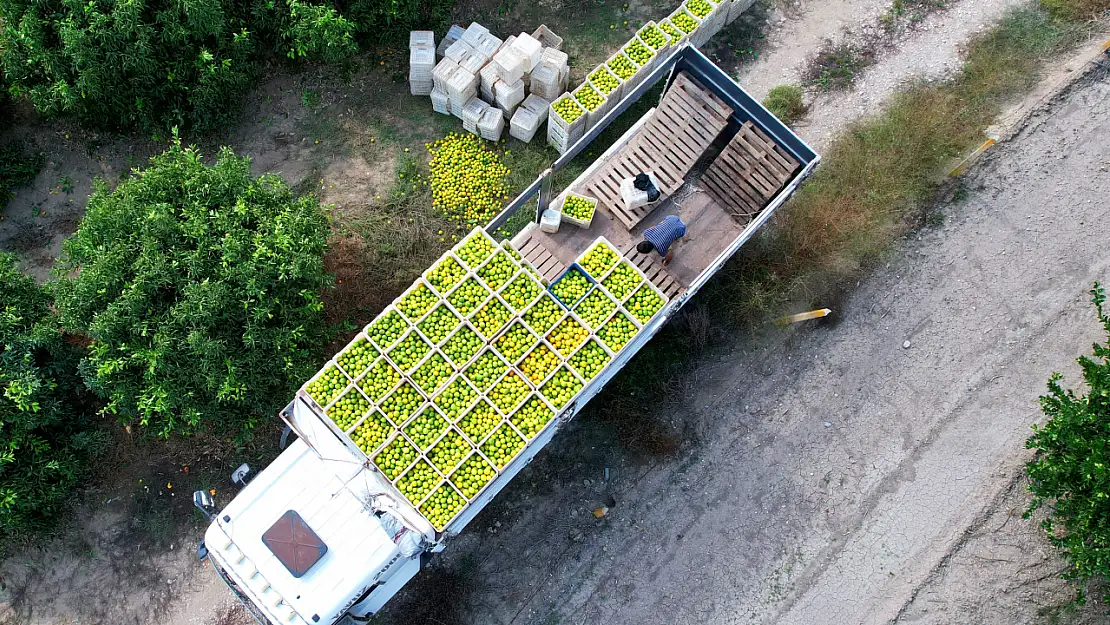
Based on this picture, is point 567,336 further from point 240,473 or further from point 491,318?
point 240,473

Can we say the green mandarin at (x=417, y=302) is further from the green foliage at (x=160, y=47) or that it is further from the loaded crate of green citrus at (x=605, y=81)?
the loaded crate of green citrus at (x=605, y=81)

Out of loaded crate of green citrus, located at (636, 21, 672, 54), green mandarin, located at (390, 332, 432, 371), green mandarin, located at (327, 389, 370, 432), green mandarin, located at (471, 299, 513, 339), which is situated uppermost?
loaded crate of green citrus, located at (636, 21, 672, 54)

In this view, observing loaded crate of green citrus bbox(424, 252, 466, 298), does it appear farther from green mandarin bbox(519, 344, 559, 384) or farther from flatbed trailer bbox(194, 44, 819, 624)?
green mandarin bbox(519, 344, 559, 384)

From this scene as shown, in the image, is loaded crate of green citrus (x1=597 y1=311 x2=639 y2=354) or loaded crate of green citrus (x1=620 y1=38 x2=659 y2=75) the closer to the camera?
loaded crate of green citrus (x1=597 y1=311 x2=639 y2=354)

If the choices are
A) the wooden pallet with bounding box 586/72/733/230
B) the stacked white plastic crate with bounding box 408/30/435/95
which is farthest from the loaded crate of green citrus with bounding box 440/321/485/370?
the stacked white plastic crate with bounding box 408/30/435/95

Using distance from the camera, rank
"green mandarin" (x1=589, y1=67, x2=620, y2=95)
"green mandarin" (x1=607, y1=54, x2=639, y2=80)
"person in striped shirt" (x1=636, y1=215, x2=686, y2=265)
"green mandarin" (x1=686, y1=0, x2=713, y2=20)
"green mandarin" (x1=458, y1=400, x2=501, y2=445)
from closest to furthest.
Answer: "green mandarin" (x1=458, y1=400, x2=501, y2=445)
"person in striped shirt" (x1=636, y1=215, x2=686, y2=265)
"green mandarin" (x1=589, y1=67, x2=620, y2=95)
"green mandarin" (x1=607, y1=54, x2=639, y2=80)
"green mandarin" (x1=686, y1=0, x2=713, y2=20)

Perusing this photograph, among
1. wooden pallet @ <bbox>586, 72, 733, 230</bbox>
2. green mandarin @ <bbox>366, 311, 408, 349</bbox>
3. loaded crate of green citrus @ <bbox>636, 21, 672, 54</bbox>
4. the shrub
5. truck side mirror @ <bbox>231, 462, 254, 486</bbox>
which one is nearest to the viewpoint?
green mandarin @ <bbox>366, 311, 408, 349</bbox>
